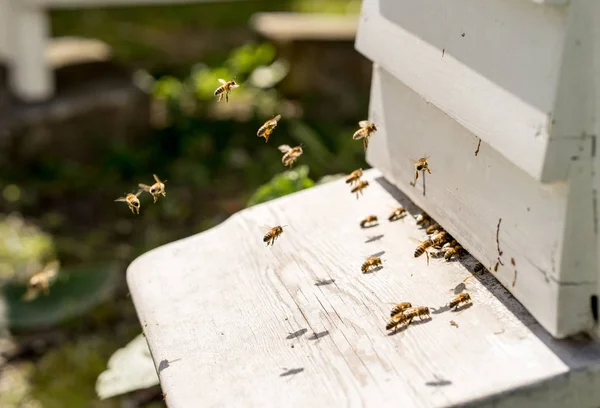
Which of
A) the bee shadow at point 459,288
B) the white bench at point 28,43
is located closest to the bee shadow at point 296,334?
the bee shadow at point 459,288

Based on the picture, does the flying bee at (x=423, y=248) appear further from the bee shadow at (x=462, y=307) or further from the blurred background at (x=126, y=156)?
the blurred background at (x=126, y=156)

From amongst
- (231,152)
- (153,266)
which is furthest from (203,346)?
(231,152)

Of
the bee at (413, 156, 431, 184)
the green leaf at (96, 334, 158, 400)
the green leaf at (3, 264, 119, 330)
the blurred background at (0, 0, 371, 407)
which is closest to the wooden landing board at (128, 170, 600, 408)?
the bee at (413, 156, 431, 184)

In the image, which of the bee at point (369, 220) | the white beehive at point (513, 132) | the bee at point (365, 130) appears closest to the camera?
the white beehive at point (513, 132)

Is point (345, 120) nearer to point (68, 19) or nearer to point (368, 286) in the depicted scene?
point (68, 19)

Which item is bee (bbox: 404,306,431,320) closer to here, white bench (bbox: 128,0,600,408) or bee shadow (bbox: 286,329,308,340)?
white bench (bbox: 128,0,600,408)

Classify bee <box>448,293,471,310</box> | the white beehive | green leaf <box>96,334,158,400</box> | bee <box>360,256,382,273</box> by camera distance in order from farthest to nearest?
green leaf <box>96,334,158,400</box>, bee <box>360,256,382,273</box>, bee <box>448,293,471,310</box>, the white beehive

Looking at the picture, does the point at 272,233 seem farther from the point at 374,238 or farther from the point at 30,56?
the point at 30,56
